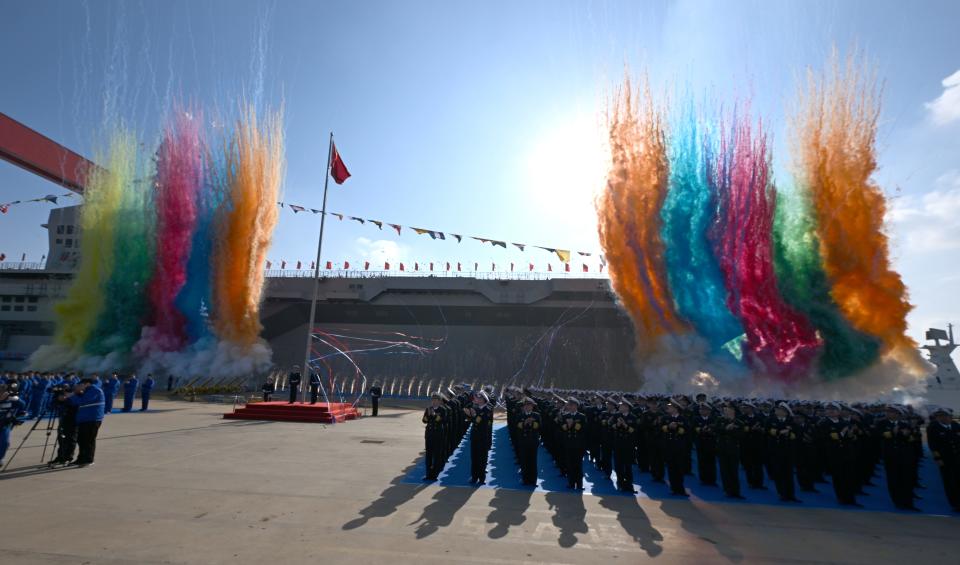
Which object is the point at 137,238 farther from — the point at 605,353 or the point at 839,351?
the point at 839,351

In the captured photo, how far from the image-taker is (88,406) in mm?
9289

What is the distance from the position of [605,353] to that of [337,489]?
105ft

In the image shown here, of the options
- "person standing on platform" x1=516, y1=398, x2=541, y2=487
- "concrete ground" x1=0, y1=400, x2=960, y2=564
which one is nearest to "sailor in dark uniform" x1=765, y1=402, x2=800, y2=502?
"concrete ground" x1=0, y1=400, x2=960, y2=564

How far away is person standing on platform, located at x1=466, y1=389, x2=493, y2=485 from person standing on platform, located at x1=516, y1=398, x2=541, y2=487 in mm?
621

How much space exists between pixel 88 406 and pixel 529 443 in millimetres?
7846

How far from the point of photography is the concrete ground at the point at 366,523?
17.4 feet

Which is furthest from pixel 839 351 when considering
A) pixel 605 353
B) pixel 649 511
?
pixel 649 511

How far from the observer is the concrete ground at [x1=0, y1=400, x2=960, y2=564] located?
209 inches

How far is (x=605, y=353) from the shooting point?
1489 inches

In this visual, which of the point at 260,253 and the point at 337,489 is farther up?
the point at 260,253

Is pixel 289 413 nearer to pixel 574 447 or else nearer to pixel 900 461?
pixel 574 447

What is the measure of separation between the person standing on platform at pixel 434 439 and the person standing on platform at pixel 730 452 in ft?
15.9

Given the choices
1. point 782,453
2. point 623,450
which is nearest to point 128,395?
point 623,450

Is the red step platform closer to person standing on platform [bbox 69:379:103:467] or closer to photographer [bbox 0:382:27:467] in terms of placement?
person standing on platform [bbox 69:379:103:467]
